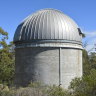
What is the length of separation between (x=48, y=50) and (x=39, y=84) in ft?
11.6

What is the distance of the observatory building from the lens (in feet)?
81.9

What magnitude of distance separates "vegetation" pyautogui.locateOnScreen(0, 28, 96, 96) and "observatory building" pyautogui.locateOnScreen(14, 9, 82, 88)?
2.00m

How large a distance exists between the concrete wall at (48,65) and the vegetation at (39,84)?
182cm

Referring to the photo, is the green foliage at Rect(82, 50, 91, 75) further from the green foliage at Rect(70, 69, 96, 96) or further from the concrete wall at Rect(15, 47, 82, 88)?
the green foliage at Rect(70, 69, 96, 96)

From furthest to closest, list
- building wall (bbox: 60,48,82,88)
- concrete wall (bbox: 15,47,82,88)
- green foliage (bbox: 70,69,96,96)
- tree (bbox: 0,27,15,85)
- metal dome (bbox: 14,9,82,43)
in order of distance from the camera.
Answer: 1. tree (bbox: 0,27,15,85)
2. building wall (bbox: 60,48,82,88)
3. metal dome (bbox: 14,9,82,43)
4. concrete wall (bbox: 15,47,82,88)
5. green foliage (bbox: 70,69,96,96)

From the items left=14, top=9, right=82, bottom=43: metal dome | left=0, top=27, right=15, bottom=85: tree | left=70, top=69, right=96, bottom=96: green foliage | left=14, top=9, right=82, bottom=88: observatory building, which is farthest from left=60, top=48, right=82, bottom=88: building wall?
left=0, top=27, right=15, bottom=85: tree

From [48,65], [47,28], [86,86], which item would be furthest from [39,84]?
[86,86]

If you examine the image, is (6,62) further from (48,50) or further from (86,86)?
(86,86)

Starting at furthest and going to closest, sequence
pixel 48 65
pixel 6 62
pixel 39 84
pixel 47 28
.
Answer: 1. pixel 6 62
2. pixel 47 28
3. pixel 48 65
4. pixel 39 84

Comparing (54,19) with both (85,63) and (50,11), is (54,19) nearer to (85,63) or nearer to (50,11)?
(50,11)

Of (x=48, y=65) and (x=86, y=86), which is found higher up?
(x=48, y=65)

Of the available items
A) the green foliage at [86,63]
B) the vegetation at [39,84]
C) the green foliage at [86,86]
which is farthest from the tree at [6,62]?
the green foliage at [86,86]

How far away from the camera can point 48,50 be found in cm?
2495

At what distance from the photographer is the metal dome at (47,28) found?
82.4 feet
